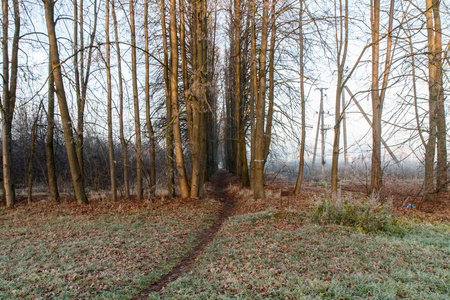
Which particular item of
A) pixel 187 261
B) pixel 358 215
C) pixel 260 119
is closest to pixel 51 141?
pixel 260 119

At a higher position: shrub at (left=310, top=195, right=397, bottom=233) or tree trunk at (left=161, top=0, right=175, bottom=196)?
tree trunk at (left=161, top=0, right=175, bottom=196)

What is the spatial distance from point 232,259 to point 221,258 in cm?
24

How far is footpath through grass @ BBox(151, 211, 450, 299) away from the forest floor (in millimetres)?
18

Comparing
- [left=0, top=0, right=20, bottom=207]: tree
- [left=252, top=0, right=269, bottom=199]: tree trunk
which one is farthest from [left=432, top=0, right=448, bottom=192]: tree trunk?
[left=0, top=0, right=20, bottom=207]: tree

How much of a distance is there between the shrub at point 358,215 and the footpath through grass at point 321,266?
0.32 meters

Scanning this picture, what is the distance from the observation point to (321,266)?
4.58 metres

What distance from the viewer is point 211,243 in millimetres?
6609

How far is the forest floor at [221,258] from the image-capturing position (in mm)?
3916

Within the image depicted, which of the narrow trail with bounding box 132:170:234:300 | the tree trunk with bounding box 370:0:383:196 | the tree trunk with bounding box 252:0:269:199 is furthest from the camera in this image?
the tree trunk with bounding box 252:0:269:199

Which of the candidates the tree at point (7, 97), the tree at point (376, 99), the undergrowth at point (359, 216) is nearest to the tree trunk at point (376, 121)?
the tree at point (376, 99)

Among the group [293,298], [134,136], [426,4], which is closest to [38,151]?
[134,136]

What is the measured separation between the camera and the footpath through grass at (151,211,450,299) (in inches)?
146

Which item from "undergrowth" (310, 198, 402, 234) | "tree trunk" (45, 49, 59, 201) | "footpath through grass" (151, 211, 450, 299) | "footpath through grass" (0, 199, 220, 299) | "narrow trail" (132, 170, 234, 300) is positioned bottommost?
"narrow trail" (132, 170, 234, 300)

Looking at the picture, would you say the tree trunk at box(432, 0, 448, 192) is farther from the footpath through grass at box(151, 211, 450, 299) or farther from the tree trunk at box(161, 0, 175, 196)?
the tree trunk at box(161, 0, 175, 196)
